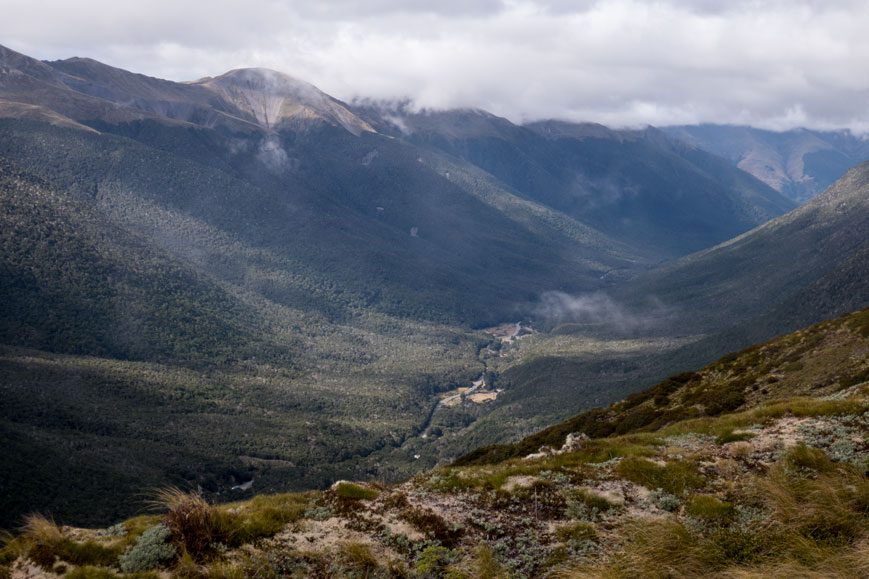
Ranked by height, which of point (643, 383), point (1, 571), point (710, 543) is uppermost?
point (710, 543)

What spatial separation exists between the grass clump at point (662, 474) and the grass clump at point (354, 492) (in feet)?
26.3

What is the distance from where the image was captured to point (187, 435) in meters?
142

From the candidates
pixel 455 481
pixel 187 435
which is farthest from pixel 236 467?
pixel 455 481

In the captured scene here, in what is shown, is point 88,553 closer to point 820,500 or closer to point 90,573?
point 90,573

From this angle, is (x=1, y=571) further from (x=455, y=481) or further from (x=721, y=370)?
(x=721, y=370)

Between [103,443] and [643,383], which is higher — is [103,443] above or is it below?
below

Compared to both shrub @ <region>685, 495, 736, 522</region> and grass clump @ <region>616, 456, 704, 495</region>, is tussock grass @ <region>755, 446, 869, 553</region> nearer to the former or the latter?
shrub @ <region>685, 495, 736, 522</region>

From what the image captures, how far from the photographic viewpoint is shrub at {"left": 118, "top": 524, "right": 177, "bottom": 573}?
12.4m

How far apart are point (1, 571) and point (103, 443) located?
412ft

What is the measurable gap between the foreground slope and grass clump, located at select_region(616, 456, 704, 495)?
48 millimetres

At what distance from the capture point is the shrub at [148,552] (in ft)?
40.8

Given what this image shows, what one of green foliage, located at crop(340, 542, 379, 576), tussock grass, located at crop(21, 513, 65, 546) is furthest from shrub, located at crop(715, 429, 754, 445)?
tussock grass, located at crop(21, 513, 65, 546)

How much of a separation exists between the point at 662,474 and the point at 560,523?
437 centimetres

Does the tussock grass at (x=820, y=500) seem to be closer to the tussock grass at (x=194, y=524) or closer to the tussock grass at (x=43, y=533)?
the tussock grass at (x=194, y=524)
